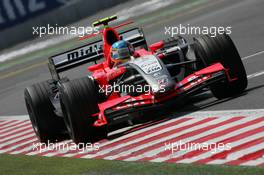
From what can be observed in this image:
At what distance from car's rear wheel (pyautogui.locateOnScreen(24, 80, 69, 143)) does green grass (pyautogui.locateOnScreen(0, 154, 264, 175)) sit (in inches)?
31.4

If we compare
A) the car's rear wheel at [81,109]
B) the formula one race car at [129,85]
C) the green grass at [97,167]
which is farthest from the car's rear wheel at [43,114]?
the car's rear wheel at [81,109]

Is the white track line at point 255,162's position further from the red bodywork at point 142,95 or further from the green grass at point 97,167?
the red bodywork at point 142,95

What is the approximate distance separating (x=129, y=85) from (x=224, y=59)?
1529mm

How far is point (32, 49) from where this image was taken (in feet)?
103

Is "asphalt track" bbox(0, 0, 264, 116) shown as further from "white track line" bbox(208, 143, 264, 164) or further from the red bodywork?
"white track line" bbox(208, 143, 264, 164)

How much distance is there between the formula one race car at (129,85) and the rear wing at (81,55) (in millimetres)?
128

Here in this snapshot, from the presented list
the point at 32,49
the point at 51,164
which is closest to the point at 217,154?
the point at 51,164

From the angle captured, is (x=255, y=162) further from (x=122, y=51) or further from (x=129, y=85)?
(x=122, y=51)

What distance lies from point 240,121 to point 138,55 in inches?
143

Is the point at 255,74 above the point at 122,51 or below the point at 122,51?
below

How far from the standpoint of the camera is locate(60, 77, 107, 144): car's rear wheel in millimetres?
11805

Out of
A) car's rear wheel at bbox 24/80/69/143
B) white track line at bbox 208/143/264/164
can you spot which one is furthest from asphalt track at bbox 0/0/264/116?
white track line at bbox 208/143/264/164

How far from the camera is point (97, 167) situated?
32.9 feet

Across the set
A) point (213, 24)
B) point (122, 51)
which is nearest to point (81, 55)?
point (122, 51)
